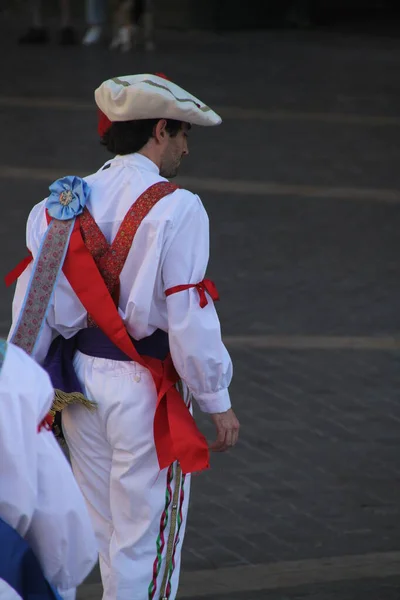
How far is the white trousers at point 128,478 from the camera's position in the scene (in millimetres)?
3617

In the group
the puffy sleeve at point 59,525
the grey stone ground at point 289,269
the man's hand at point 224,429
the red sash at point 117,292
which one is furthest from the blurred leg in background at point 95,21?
the puffy sleeve at point 59,525

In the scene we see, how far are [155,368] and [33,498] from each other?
1326 mm

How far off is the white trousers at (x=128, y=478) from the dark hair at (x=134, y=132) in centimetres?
67

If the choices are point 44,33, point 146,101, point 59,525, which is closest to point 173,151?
point 146,101

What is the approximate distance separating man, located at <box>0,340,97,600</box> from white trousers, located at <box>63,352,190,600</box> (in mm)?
1089

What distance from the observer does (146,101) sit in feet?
11.7

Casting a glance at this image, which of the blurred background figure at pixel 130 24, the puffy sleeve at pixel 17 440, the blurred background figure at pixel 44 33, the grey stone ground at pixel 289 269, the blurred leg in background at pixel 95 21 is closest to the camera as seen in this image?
the puffy sleeve at pixel 17 440

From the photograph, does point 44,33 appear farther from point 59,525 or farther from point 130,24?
point 59,525

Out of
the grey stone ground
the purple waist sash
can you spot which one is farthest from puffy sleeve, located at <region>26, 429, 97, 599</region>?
the grey stone ground

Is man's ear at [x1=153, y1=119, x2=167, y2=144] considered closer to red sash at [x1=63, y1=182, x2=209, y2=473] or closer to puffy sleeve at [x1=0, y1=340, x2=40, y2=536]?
red sash at [x1=63, y1=182, x2=209, y2=473]

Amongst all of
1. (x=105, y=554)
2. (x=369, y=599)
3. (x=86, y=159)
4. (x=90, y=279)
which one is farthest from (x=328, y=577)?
(x=86, y=159)

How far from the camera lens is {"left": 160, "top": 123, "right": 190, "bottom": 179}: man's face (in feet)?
12.2

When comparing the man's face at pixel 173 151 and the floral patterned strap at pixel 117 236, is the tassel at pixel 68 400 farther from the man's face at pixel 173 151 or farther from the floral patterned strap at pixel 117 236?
the man's face at pixel 173 151

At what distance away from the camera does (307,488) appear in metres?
5.26
